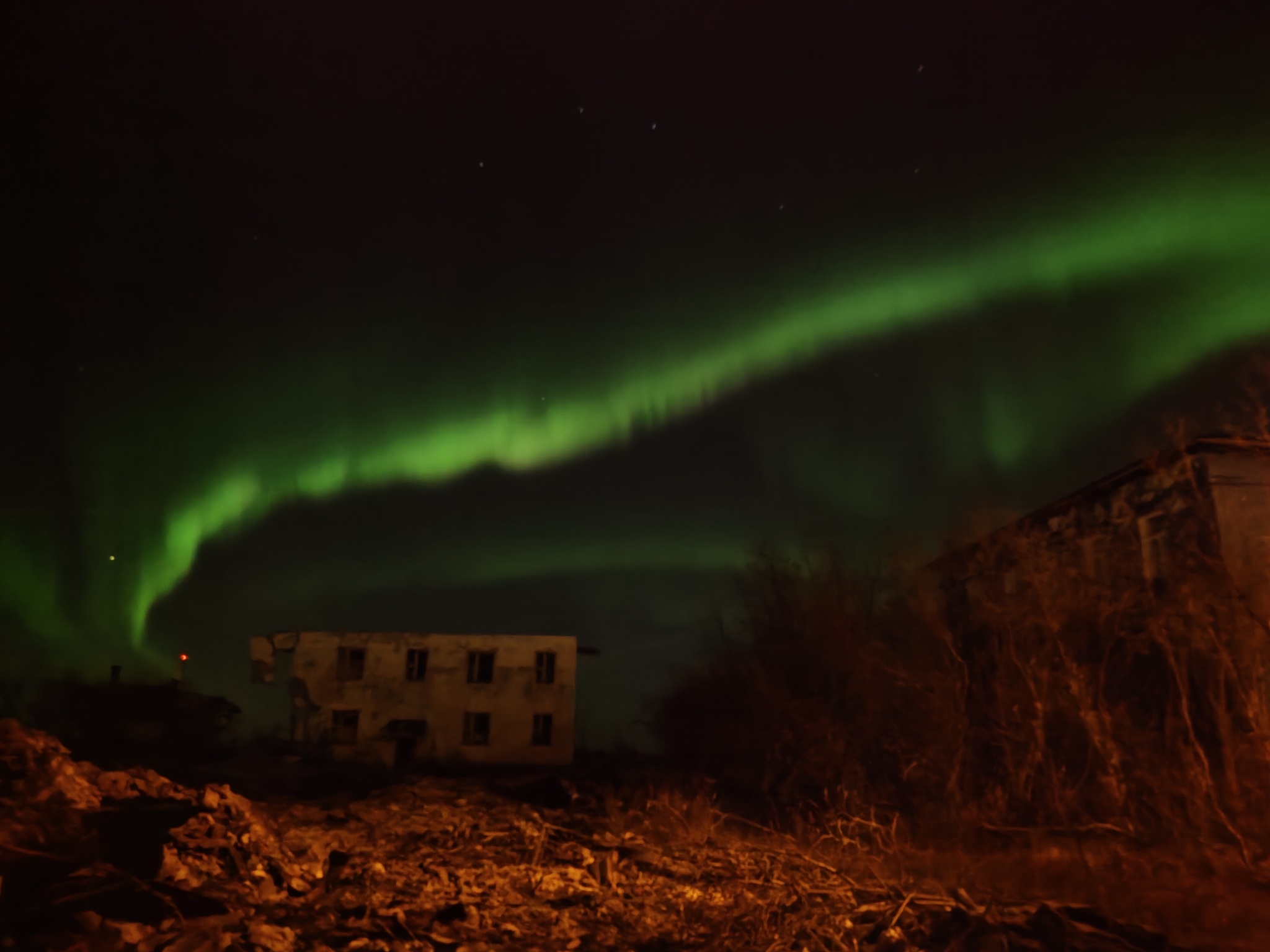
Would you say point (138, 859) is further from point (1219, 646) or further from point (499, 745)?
point (499, 745)

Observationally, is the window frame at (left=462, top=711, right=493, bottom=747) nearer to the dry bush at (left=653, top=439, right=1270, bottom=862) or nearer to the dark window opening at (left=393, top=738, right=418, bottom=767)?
the dark window opening at (left=393, top=738, right=418, bottom=767)

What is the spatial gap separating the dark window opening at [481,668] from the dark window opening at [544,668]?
1.97 metres

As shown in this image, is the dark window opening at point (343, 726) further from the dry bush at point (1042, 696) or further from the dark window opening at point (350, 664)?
the dry bush at point (1042, 696)

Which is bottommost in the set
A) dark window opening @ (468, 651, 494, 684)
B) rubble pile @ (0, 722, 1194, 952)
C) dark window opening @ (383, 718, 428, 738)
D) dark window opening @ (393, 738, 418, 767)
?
rubble pile @ (0, 722, 1194, 952)

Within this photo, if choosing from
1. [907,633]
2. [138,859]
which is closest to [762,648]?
[907,633]

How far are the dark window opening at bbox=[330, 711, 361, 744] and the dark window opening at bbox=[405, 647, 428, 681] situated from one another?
279 centimetres

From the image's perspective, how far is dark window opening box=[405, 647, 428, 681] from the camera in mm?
43531

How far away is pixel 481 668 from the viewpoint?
144 feet

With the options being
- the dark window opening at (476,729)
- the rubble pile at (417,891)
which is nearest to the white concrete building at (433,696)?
the dark window opening at (476,729)

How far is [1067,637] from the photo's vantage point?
66.7 ft

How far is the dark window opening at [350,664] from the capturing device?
143ft

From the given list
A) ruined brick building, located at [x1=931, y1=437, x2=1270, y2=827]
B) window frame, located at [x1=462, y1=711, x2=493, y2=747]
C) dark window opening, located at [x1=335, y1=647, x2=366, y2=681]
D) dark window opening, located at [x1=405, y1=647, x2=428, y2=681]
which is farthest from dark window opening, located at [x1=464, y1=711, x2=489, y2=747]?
ruined brick building, located at [x1=931, y1=437, x2=1270, y2=827]

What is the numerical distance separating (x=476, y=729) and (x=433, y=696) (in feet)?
8.02

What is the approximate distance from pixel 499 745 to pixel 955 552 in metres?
22.8
